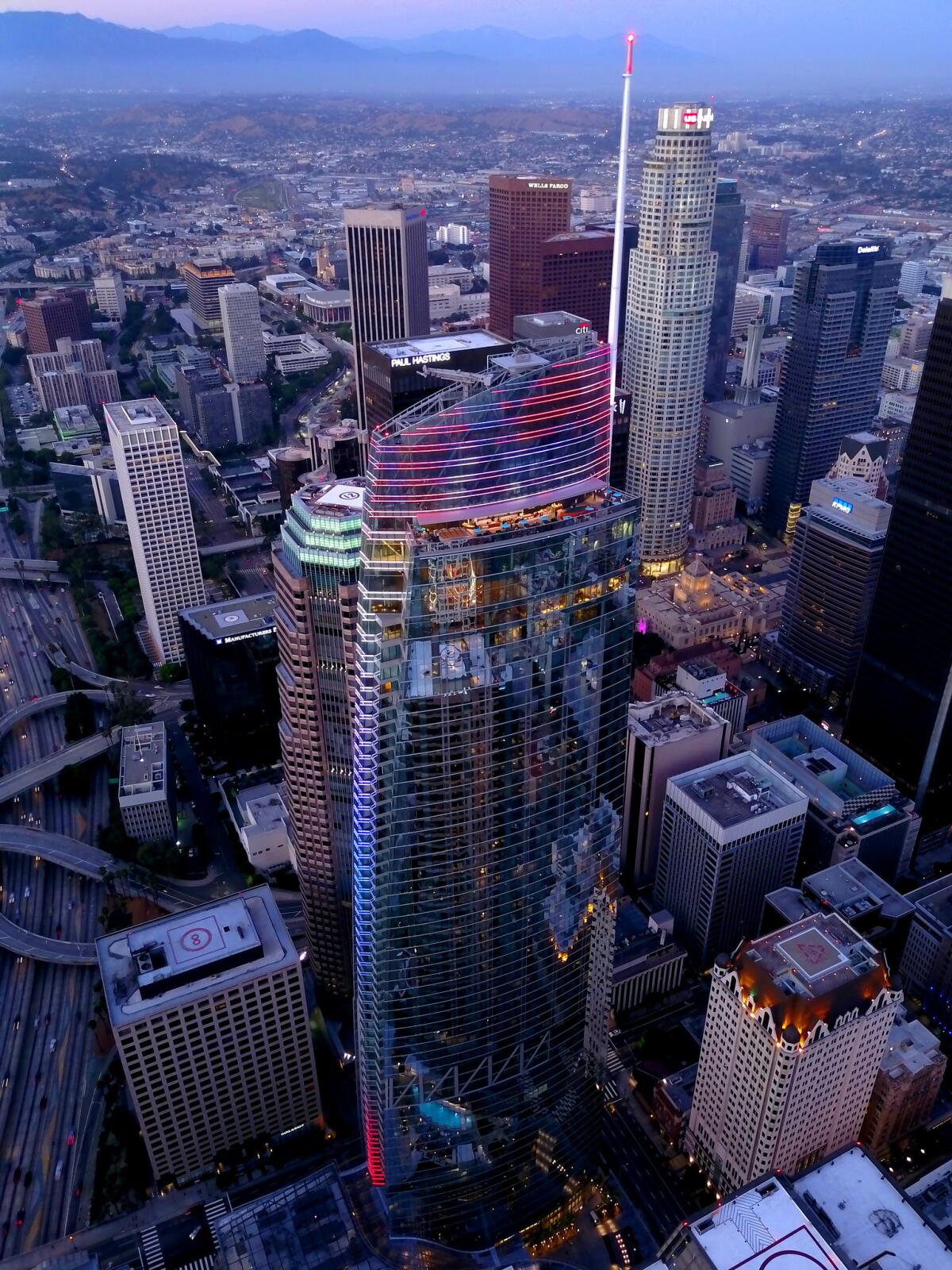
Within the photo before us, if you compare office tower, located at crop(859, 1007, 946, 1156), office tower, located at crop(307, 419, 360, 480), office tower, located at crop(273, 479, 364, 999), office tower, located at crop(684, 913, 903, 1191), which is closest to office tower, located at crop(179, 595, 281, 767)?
office tower, located at crop(307, 419, 360, 480)

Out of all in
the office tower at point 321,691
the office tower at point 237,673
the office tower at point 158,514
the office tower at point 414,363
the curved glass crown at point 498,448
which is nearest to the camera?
the curved glass crown at point 498,448

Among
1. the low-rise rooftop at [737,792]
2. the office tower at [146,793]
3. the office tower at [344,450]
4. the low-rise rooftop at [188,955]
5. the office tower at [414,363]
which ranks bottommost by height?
the office tower at [146,793]

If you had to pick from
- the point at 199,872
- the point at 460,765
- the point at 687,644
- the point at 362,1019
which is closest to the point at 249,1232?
the point at 362,1019

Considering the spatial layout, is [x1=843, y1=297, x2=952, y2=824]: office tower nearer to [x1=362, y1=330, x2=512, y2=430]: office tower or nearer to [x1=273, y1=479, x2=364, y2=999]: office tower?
[x1=362, y1=330, x2=512, y2=430]: office tower

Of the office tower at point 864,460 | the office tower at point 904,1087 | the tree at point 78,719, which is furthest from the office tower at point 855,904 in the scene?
the tree at point 78,719

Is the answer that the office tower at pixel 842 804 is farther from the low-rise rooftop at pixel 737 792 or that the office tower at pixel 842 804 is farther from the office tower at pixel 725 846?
the office tower at pixel 725 846

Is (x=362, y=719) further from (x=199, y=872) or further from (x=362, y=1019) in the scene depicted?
(x=199, y=872)

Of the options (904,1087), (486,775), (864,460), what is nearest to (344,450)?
(864,460)
